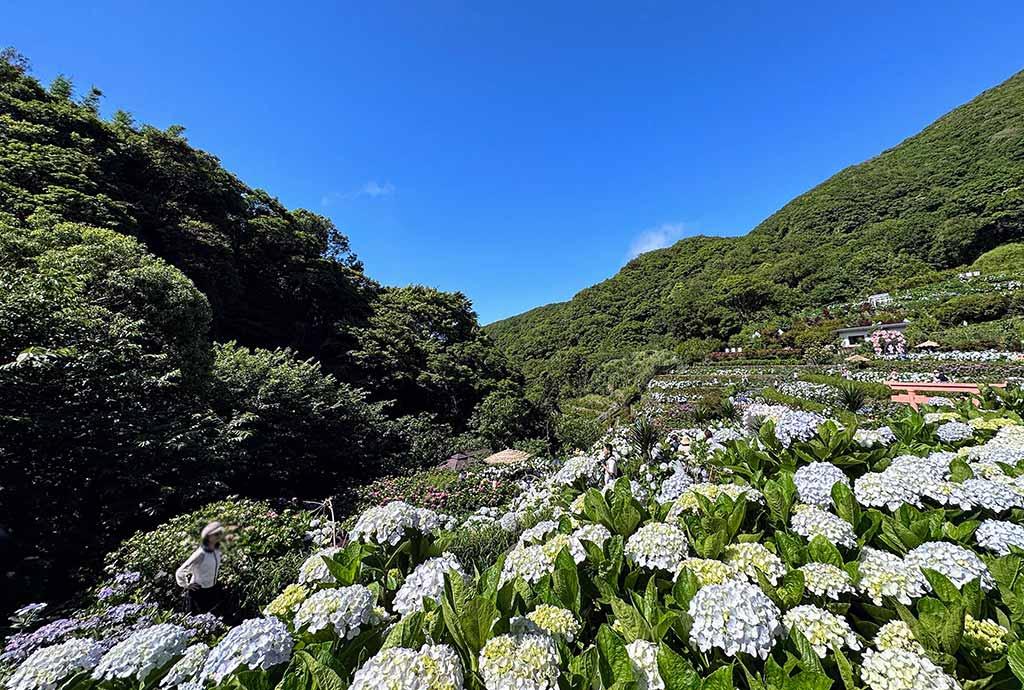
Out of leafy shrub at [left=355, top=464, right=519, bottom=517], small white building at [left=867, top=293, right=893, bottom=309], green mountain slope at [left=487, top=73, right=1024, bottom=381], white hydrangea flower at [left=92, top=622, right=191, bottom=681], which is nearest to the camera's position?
white hydrangea flower at [left=92, top=622, right=191, bottom=681]

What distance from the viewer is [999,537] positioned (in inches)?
59.9

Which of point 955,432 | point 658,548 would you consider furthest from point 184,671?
point 955,432

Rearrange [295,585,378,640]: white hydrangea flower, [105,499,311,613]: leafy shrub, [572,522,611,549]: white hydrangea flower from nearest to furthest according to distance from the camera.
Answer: [295,585,378,640]: white hydrangea flower → [572,522,611,549]: white hydrangea flower → [105,499,311,613]: leafy shrub

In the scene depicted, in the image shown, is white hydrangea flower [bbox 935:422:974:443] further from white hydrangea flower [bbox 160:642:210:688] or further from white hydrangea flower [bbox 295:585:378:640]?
white hydrangea flower [bbox 160:642:210:688]

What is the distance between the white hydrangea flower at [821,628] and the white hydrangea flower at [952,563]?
488mm

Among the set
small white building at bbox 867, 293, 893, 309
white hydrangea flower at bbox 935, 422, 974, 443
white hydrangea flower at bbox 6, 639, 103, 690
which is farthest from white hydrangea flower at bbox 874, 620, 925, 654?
small white building at bbox 867, 293, 893, 309

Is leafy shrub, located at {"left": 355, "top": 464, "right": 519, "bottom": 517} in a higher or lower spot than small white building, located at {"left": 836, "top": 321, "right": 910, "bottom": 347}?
higher

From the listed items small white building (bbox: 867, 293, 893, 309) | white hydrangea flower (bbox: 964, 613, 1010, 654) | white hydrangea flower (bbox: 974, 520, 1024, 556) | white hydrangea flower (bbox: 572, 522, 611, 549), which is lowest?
small white building (bbox: 867, 293, 893, 309)

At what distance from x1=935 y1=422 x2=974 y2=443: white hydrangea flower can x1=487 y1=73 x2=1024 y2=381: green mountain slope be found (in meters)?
23.4

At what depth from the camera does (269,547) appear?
397cm

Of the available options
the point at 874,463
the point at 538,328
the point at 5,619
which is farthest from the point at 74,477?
the point at 538,328

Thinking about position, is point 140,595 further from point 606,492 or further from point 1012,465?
point 1012,465

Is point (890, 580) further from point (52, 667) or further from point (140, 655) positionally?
point (52, 667)

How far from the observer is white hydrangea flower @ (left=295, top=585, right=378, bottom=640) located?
1.29 meters
